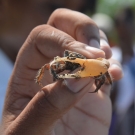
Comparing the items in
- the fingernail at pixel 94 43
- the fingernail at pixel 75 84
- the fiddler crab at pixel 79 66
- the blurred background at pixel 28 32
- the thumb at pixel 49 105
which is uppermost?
the fiddler crab at pixel 79 66

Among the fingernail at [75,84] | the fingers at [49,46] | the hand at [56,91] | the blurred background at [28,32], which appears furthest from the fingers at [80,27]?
the blurred background at [28,32]

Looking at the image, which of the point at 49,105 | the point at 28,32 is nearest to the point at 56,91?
the point at 49,105

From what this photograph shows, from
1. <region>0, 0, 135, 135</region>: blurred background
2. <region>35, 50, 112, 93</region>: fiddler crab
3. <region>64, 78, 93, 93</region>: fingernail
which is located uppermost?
<region>35, 50, 112, 93</region>: fiddler crab

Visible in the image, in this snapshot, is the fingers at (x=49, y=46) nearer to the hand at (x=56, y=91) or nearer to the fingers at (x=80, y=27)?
the hand at (x=56, y=91)

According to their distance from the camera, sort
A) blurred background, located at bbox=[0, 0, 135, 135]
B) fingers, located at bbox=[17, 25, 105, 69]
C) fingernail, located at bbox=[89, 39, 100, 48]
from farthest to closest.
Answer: blurred background, located at bbox=[0, 0, 135, 135]
fingernail, located at bbox=[89, 39, 100, 48]
fingers, located at bbox=[17, 25, 105, 69]

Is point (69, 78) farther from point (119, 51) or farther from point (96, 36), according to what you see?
point (119, 51)

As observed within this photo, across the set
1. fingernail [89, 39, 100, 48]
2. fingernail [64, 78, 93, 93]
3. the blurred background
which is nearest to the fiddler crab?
fingernail [64, 78, 93, 93]

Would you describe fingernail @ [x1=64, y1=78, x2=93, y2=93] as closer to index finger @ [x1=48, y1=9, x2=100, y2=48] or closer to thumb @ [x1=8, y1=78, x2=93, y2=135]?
thumb @ [x1=8, y1=78, x2=93, y2=135]

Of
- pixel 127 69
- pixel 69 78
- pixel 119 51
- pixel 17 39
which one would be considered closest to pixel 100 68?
pixel 69 78

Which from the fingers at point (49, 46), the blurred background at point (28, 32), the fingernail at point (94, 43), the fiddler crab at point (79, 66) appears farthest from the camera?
the blurred background at point (28, 32)
